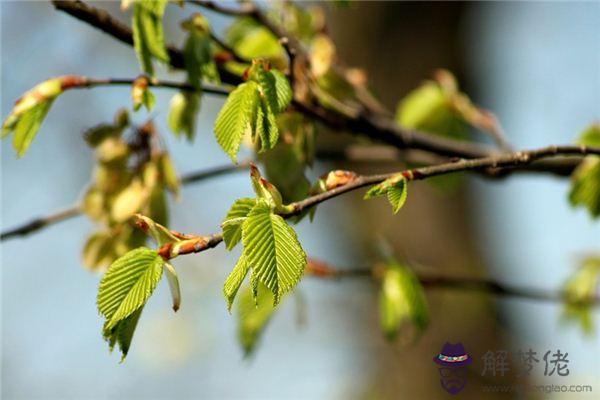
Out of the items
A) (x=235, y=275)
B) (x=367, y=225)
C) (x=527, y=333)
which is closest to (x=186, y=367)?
(x=367, y=225)

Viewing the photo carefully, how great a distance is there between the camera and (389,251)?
1.52 meters

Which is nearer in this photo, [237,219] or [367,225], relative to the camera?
[237,219]

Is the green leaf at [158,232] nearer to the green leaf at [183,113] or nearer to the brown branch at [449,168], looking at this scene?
the brown branch at [449,168]

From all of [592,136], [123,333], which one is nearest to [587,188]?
[592,136]

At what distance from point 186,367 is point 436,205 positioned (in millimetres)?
3333

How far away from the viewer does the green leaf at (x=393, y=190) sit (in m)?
0.74

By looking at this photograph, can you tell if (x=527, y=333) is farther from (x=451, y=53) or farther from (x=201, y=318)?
(x=201, y=318)

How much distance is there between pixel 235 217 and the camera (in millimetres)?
718

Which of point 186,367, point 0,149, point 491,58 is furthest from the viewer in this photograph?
point 186,367

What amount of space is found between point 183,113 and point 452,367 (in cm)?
89

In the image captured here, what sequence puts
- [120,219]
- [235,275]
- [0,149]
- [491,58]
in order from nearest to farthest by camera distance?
[235,275], [120,219], [0,149], [491,58]

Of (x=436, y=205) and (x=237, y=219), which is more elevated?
(x=237, y=219)

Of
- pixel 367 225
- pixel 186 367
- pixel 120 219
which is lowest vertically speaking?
pixel 186 367

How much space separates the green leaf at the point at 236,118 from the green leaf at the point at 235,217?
0.27 ft
